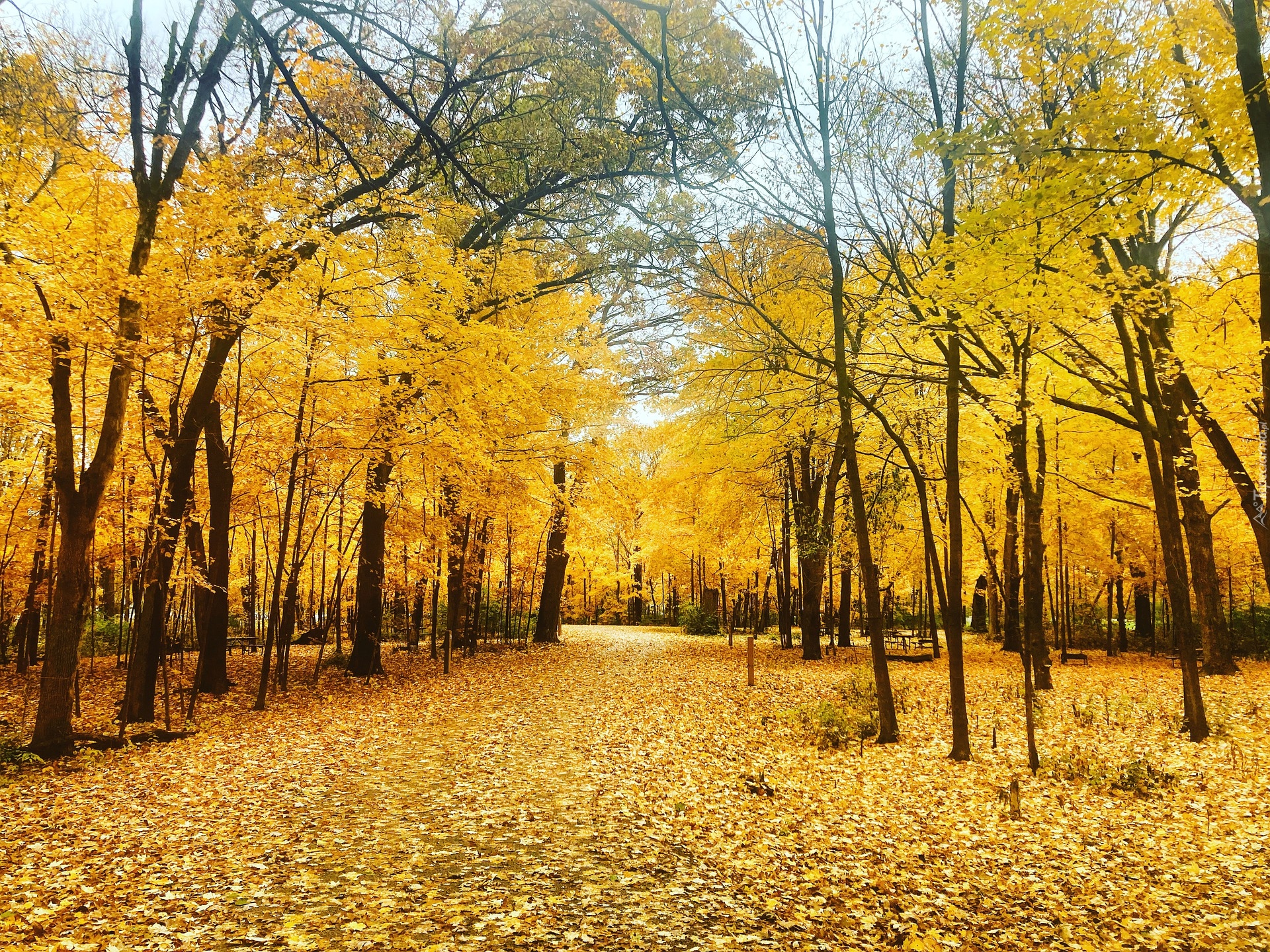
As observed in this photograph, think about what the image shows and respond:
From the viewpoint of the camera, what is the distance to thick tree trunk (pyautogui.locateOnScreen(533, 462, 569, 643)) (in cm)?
2059

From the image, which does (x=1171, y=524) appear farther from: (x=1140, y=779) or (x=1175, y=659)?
(x=1175, y=659)

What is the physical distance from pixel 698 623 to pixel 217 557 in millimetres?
19557

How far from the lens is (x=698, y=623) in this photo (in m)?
27.1

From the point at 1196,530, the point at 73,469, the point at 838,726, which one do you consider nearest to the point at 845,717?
the point at 838,726

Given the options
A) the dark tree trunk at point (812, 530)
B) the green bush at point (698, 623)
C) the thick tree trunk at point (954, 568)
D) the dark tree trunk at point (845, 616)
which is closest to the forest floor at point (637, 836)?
the thick tree trunk at point (954, 568)

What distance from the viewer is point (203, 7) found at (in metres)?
6.45

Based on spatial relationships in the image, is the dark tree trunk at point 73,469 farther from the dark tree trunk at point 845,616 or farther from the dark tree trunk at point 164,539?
the dark tree trunk at point 845,616

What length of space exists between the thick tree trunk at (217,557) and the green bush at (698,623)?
1864 centimetres

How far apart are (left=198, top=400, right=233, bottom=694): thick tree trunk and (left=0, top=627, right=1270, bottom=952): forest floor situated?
213cm

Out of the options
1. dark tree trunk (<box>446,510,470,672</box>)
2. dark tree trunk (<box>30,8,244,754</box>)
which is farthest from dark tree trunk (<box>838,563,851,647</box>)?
dark tree trunk (<box>30,8,244,754</box>)

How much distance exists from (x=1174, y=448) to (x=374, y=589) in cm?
1436

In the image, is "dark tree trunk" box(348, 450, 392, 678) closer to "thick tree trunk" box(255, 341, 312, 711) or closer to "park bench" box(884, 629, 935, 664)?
"thick tree trunk" box(255, 341, 312, 711)

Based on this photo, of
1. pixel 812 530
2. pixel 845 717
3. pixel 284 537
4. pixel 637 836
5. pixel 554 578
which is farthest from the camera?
pixel 554 578

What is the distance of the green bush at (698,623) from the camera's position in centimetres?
2694
